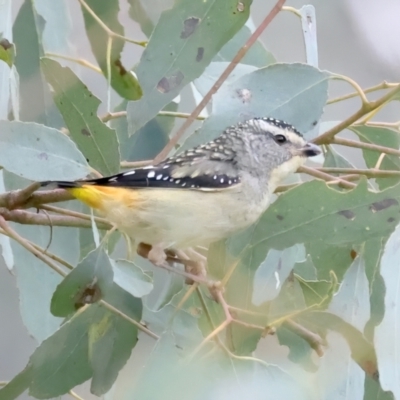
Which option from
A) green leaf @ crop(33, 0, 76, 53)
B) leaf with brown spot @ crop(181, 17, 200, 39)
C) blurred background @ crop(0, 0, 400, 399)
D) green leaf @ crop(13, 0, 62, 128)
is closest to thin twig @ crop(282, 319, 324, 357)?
leaf with brown spot @ crop(181, 17, 200, 39)

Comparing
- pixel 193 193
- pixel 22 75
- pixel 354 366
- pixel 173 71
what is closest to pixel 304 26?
pixel 173 71

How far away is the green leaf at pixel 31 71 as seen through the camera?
49.8 inches

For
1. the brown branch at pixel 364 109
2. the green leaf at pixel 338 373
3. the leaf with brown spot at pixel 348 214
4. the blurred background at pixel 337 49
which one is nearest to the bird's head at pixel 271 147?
the brown branch at pixel 364 109

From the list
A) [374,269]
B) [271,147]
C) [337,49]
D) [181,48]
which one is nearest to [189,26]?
[181,48]

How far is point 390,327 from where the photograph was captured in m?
0.85

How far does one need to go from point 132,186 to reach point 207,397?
35cm

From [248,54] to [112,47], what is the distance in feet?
1.00

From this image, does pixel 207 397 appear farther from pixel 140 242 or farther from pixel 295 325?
pixel 140 242

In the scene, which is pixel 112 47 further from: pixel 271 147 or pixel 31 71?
pixel 271 147

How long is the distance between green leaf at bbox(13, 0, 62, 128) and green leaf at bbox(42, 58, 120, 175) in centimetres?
20

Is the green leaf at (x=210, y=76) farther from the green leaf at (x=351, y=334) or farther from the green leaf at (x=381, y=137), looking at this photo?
the green leaf at (x=351, y=334)

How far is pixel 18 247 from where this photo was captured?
1.27 metres

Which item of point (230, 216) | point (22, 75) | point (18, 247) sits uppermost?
point (22, 75)

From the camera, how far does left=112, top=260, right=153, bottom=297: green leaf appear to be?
920 millimetres
